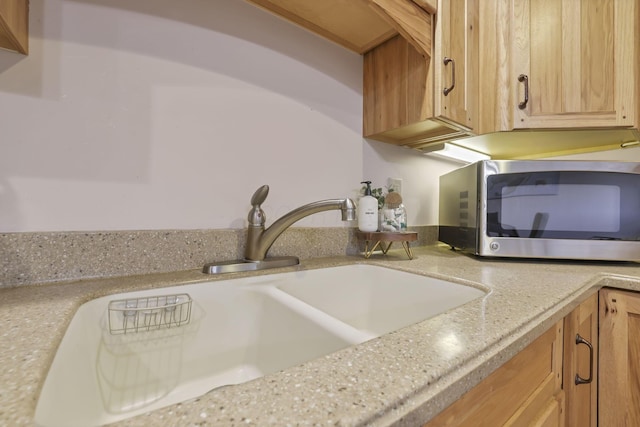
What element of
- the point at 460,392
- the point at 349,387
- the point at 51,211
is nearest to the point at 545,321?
the point at 460,392

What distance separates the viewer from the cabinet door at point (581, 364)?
0.59 meters

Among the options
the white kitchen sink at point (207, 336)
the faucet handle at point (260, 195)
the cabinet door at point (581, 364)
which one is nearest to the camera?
the white kitchen sink at point (207, 336)

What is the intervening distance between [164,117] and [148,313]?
1.58 ft

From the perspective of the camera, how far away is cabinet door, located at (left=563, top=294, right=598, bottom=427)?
1.94ft

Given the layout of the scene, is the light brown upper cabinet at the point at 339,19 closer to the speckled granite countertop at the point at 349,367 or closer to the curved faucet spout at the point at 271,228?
the curved faucet spout at the point at 271,228

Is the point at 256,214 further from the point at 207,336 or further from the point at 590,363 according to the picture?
the point at 590,363

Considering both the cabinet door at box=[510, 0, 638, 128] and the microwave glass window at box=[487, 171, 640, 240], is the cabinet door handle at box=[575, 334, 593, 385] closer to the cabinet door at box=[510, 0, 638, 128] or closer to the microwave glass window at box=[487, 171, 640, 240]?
the microwave glass window at box=[487, 171, 640, 240]

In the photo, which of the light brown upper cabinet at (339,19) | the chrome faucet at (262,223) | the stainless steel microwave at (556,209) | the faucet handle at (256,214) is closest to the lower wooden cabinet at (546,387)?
the stainless steel microwave at (556,209)

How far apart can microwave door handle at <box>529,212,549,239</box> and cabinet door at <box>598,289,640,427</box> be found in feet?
0.81

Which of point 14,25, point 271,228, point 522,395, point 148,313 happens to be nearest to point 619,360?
point 522,395

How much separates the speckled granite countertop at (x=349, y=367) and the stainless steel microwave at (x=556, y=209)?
430 mm

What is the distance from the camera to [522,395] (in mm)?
425

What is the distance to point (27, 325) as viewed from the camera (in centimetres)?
36

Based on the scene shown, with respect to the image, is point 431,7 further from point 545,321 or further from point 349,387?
point 349,387
